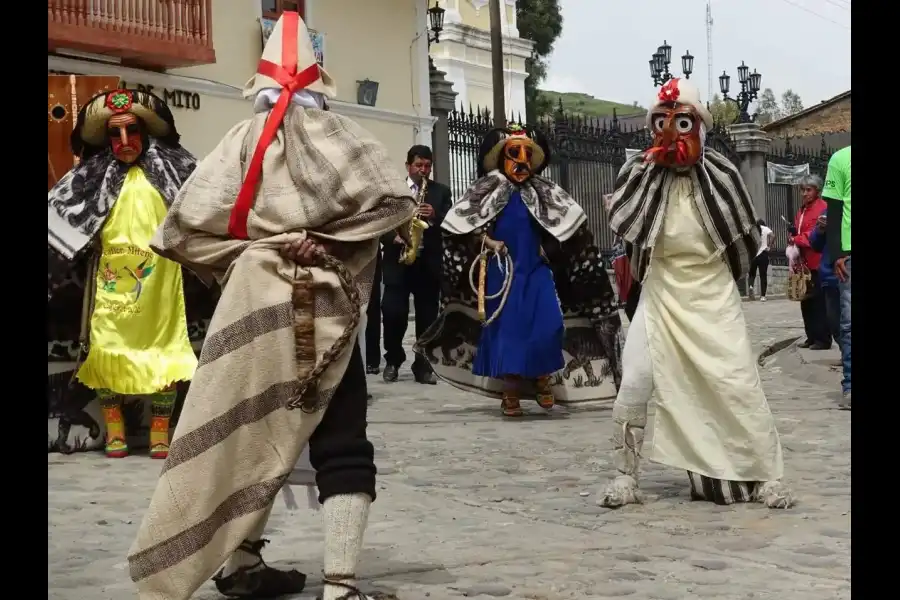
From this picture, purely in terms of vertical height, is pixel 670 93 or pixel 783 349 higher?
pixel 670 93

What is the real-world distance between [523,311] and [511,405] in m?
0.73

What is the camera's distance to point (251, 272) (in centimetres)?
446

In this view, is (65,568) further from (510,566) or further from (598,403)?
(598,403)

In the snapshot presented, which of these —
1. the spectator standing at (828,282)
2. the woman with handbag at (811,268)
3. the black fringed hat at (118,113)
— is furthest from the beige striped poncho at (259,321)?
the woman with handbag at (811,268)

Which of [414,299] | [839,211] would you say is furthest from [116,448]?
[839,211]

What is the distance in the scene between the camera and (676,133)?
6.66 m

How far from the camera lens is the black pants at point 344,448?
14.3 feet

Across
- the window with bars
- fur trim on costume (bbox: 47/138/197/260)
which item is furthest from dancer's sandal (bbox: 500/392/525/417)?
the window with bars

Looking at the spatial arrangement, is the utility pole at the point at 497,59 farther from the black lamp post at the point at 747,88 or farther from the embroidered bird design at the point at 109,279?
the embroidered bird design at the point at 109,279

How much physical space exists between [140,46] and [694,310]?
14.4 metres

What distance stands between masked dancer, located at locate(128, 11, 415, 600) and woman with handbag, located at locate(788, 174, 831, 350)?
10.5 m

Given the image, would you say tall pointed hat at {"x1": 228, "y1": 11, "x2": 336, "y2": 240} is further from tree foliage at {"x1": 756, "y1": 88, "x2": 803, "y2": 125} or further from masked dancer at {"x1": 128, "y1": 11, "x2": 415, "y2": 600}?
tree foliage at {"x1": 756, "y1": 88, "x2": 803, "y2": 125}
